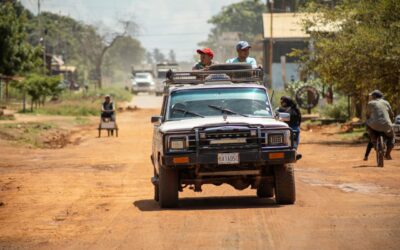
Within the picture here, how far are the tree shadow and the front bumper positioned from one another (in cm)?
72

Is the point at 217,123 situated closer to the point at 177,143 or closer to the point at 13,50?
the point at 177,143

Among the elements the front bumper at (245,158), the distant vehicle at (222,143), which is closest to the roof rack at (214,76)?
the distant vehicle at (222,143)

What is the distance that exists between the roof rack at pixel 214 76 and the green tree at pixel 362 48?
46.2 feet

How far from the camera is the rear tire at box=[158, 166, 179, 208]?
14.1 m

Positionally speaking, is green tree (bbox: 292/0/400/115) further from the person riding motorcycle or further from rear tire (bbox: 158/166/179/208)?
rear tire (bbox: 158/166/179/208)

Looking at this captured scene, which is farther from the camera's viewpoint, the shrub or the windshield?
the shrub

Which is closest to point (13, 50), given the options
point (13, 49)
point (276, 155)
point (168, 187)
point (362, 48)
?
point (13, 49)

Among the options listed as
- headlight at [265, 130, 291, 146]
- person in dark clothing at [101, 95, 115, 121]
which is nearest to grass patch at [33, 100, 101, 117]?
person in dark clothing at [101, 95, 115, 121]

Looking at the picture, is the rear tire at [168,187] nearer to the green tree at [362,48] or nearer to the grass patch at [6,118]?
the green tree at [362,48]

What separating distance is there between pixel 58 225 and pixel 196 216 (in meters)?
1.82

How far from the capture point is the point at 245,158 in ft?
45.3

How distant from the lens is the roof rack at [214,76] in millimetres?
15758

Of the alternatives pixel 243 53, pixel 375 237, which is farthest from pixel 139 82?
pixel 375 237

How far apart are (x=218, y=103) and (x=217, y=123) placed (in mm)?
1198
